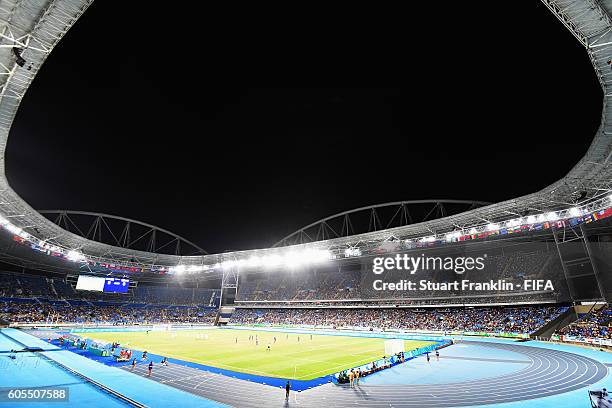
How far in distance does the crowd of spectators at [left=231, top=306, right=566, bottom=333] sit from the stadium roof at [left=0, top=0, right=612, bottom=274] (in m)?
16.3

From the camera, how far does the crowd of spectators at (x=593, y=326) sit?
1502 inches

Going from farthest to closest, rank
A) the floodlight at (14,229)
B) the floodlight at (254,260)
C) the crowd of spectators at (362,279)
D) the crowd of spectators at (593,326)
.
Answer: the floodlight at (254,260)
the crowd of spectators at (362,279)
the floodlight at (14,229)
the crowd of spectators at (593,326)

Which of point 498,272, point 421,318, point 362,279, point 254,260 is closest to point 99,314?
point 254,260

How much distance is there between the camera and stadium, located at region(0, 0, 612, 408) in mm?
17578

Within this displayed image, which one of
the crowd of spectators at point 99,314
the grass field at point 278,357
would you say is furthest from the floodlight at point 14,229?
the grass field at point 278,357

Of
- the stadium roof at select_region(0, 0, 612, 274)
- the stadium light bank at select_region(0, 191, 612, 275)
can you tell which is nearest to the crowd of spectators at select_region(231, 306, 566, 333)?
the stadium light bank at select_region(0, 191, 612, 275)

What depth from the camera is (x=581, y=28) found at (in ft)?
55.4

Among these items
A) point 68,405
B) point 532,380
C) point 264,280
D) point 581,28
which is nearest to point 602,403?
point 532,380

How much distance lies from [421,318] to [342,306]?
58.6 ft

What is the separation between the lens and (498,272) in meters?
56.9

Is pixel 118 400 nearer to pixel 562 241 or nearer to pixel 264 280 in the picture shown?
pixel 562 241

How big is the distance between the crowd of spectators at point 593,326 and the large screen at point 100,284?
78.6 m

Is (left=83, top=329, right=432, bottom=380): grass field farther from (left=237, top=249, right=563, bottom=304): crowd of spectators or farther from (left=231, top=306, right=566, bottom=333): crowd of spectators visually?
(left=237, top=249, right=563, bottom=304): crowd of spectators

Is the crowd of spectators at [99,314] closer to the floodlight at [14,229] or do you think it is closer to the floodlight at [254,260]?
the floodlight at [14,229]
